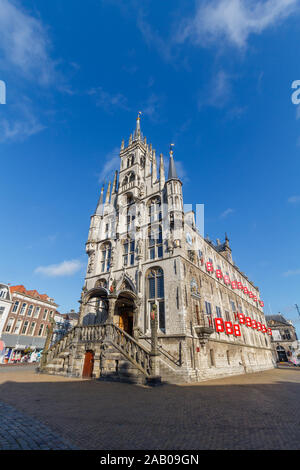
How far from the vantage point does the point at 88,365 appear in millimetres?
15477

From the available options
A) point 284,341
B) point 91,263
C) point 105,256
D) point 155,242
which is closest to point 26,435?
point 155,242

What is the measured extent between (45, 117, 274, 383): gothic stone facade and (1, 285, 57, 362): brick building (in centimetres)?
2229

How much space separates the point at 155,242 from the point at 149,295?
5108mm

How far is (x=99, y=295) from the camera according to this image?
1988 centimetres

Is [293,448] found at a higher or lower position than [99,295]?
lower

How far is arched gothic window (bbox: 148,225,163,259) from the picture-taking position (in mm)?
20823

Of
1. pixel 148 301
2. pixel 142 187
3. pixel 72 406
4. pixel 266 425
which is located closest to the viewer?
pixel 266 425

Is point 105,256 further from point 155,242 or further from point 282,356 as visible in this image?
point 282,356

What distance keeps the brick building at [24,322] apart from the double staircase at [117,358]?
2427 cm

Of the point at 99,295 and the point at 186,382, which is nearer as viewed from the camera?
the point at 186,382

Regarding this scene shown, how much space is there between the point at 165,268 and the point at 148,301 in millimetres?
3286

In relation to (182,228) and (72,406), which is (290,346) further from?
(72,406)

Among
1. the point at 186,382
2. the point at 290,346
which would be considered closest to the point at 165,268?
the point at 186,382
